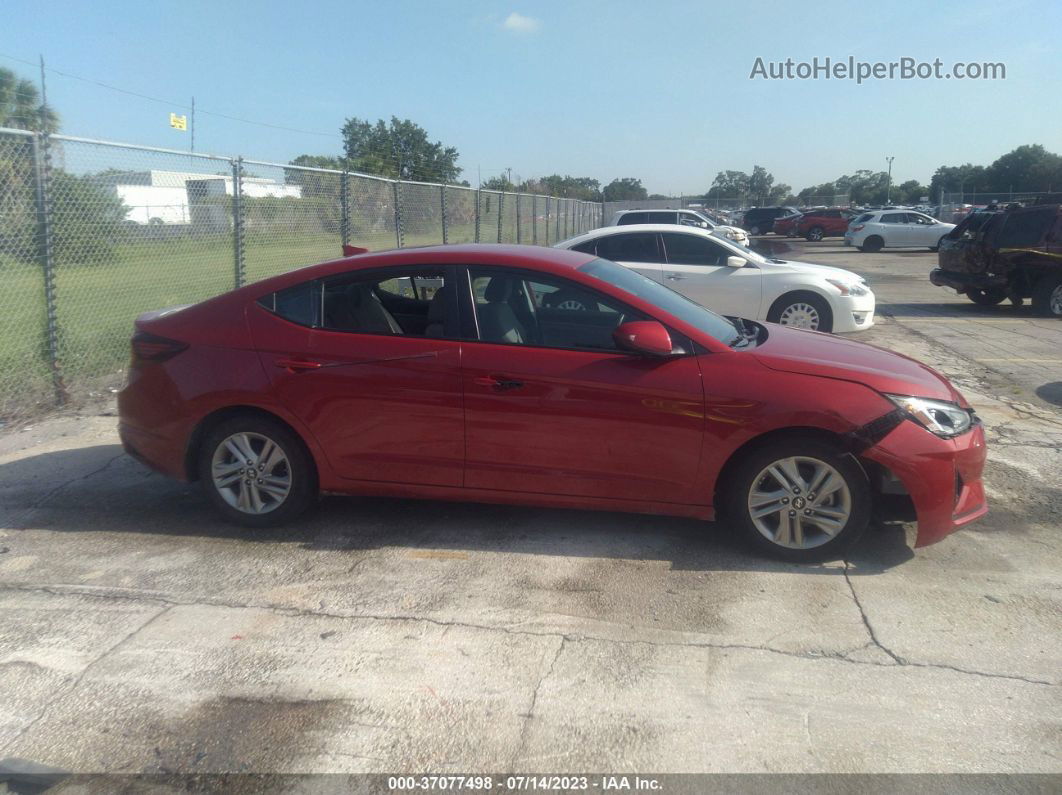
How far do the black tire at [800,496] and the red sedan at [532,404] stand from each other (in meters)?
0.01

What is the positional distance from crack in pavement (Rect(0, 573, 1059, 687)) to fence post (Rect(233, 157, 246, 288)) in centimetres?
567

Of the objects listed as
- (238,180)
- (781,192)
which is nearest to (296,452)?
(238,180)

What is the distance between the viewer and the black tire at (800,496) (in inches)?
169

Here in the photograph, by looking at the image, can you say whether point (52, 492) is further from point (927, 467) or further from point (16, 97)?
point (16, 97)

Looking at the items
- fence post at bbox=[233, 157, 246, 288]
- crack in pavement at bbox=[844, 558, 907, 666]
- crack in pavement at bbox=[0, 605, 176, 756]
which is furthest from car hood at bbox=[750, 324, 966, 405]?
fence post at bbox=[233, 157, 246, 288]

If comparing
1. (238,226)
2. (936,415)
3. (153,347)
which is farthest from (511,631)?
(238,226)

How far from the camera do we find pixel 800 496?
436 centimetres

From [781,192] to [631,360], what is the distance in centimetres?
10405

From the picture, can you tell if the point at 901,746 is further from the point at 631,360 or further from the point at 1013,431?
the point at 1013,431

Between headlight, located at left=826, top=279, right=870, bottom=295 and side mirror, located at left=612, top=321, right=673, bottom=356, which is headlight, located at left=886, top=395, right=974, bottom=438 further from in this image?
headlight, located at left=826, top=279, right=870, bottom=295

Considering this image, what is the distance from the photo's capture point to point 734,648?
3.69 metres

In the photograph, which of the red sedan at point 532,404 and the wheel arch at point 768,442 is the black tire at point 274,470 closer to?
the red sedan at point 532,404

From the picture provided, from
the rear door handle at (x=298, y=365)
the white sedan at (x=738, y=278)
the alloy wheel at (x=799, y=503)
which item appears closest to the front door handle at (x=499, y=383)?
the rear door handle at (x=298, y=365)

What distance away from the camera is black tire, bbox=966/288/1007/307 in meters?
14.8
